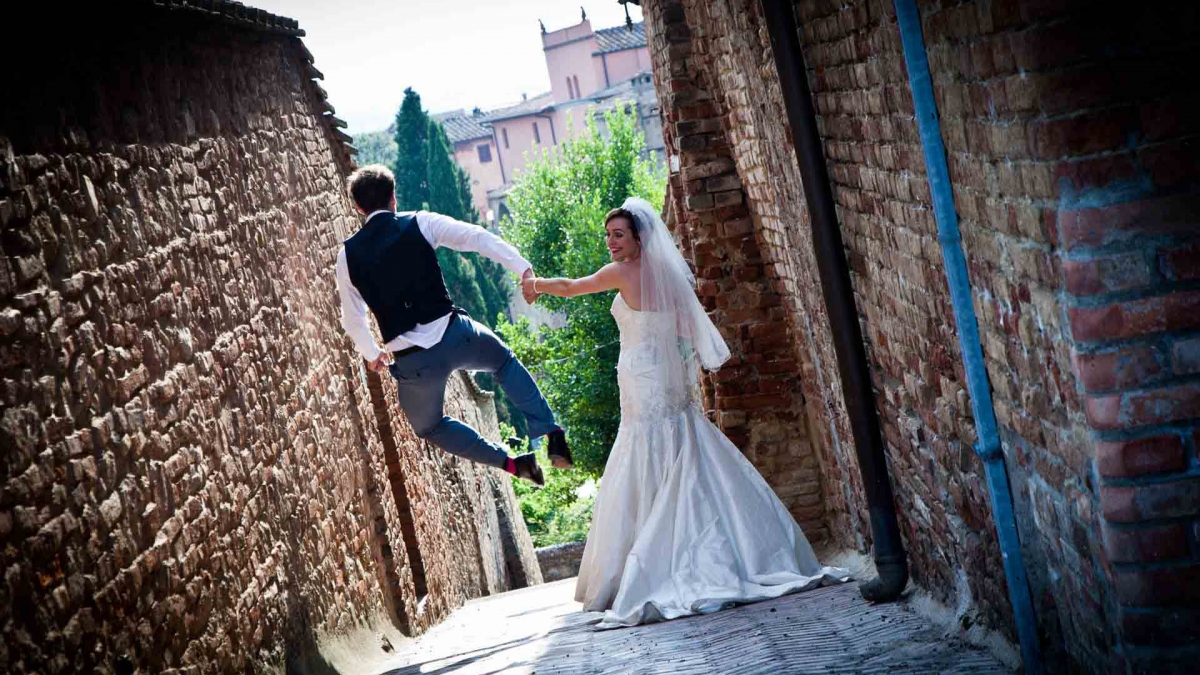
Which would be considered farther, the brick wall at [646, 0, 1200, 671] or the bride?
the bride

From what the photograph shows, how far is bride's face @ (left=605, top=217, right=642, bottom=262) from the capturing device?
6.60 meters

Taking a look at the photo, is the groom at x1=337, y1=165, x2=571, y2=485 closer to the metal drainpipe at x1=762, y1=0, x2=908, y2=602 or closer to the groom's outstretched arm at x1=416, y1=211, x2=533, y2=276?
the groom's outstretched arm at x1=416, y1=211, x2=533, y2=276

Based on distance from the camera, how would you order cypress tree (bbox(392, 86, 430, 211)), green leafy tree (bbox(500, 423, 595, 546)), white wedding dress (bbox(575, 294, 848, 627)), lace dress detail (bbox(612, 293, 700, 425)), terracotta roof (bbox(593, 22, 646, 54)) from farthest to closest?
terracotta roof (bbox(593, 22, 646, 54)) < cypress tree (bbox(392, 86, 430, 211)) < green leafy tree (bbox(500, 423, 595, 546)) < lace dress detail (bbox(612, 293, 700, 425)) < white wedding dress (bbox(575, 294, 848, 627))

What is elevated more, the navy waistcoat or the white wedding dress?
the navy waistcoat

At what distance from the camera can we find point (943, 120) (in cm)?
326

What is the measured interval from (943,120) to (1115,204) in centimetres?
79

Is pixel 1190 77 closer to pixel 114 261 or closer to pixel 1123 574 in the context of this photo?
pixel 1123 574

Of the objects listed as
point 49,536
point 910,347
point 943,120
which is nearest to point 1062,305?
point 943,120

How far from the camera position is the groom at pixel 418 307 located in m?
6.30

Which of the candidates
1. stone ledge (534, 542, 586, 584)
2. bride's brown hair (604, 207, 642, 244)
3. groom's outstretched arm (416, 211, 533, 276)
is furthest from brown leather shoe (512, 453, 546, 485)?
stone ledge (534, 542, 586, 584)

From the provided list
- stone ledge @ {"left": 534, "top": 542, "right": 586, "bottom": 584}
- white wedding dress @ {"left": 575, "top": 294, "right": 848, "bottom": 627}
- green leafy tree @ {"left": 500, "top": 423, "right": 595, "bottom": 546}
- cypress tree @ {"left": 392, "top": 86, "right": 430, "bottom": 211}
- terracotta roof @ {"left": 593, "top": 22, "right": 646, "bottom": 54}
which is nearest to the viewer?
white wedding dress @ {"left": 575, "top": 294, "right": 848, "bottom": 627}

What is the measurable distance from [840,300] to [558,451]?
2.22 meters

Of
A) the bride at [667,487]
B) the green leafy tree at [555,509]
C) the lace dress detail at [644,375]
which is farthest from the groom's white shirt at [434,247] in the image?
the green leafy tree at [555,509]

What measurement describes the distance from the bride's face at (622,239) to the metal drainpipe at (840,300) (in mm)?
1786
